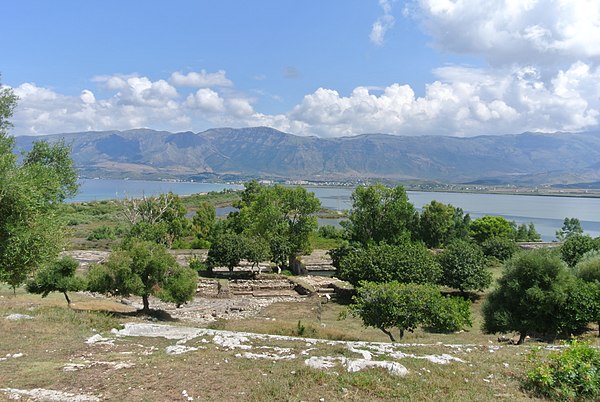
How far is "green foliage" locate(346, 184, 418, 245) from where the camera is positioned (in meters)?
45.9

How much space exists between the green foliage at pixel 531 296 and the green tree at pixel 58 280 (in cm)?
2187

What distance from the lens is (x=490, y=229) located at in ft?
242

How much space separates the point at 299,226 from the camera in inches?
1908

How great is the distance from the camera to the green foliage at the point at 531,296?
1897 centimetres

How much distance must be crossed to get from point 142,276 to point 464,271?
25247 millimetres

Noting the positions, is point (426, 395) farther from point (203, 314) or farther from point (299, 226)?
point (299, 226)

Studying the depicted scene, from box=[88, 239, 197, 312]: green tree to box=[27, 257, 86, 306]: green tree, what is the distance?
1572 millimetres

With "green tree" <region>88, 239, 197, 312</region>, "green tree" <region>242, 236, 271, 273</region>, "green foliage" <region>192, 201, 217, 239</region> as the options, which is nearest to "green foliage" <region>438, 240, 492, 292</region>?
"green tree" <region>242, 236, 271, 273</region>

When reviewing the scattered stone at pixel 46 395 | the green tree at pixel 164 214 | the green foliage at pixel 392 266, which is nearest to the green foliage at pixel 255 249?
the green foliage at pixel 392 266

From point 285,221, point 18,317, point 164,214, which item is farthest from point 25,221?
point 164,214

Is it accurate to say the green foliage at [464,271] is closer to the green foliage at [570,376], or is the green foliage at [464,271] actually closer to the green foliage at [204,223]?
the green foliage at [570,376]

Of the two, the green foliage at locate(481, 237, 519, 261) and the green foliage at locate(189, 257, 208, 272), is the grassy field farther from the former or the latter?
the green foliage at locate(481, 237, 519, 261)

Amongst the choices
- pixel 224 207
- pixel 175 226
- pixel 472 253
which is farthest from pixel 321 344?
pixel 224 207

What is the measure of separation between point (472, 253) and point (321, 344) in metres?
28.0
